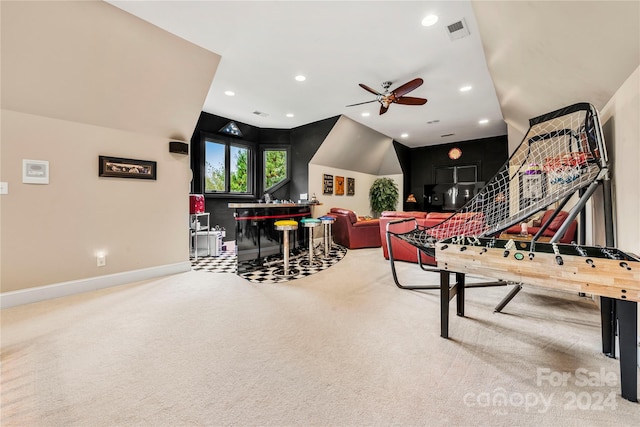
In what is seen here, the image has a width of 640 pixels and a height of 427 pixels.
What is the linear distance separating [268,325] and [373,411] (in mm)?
1179

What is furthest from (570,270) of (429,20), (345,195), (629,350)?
(345,195)

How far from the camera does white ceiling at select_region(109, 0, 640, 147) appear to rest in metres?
1.90

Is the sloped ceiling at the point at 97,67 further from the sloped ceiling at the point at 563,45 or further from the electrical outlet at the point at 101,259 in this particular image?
the sloped ceiling at the point at 563,45

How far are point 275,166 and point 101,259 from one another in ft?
14.5

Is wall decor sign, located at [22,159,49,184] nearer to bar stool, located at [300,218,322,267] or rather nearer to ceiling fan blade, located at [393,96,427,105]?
bar stool, located at [300,218,322,267]

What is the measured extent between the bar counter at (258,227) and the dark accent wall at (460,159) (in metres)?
6.28

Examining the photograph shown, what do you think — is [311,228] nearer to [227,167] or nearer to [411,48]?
[411,48]


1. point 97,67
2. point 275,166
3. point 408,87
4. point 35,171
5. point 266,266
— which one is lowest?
point 266,266

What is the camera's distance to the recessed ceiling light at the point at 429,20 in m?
2.69

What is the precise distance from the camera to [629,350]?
1312mm

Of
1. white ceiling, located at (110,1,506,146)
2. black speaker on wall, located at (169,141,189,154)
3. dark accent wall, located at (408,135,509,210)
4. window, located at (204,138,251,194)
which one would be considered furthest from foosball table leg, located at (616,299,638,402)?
dark accent wall, located at (408,135,509,210)

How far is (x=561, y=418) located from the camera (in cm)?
123

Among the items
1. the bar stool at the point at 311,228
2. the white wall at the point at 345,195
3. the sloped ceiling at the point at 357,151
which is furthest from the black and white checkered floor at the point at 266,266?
the sloped ceiling at the point at 357,151

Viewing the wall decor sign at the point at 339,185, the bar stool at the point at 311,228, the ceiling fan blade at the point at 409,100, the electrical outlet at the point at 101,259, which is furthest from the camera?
the wall decor sign at the point at 339,185
